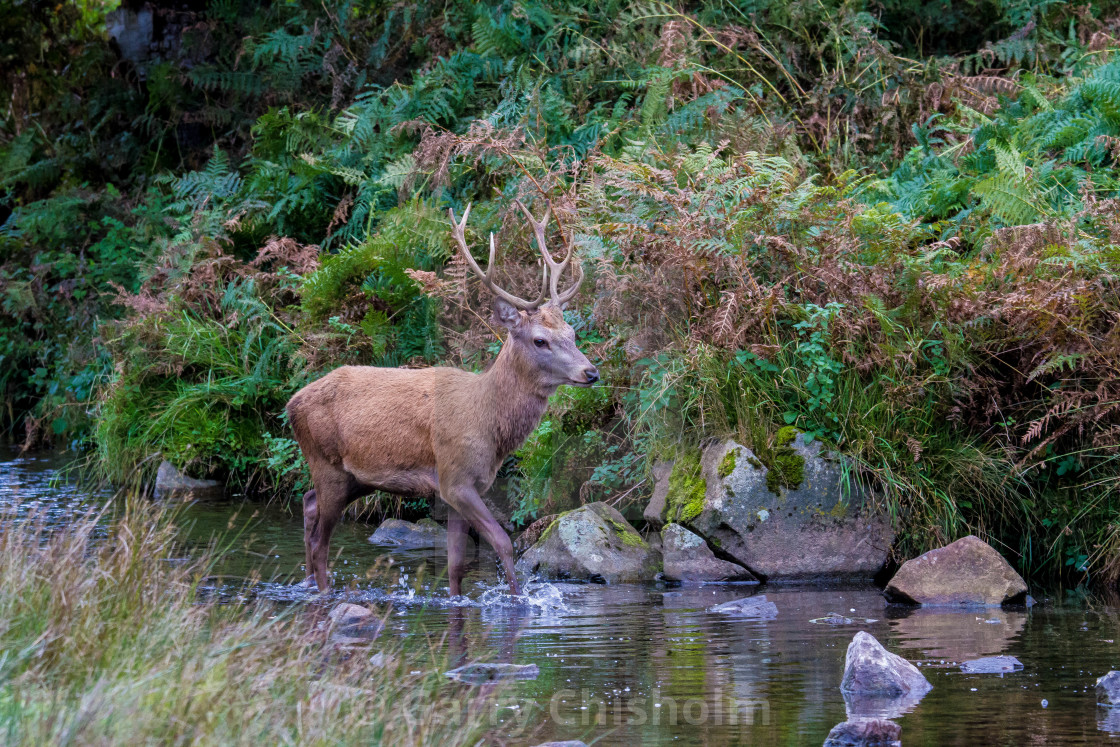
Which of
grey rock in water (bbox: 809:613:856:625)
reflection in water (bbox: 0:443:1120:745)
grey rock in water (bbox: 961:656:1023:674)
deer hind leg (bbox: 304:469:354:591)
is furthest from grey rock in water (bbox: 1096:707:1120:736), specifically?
deer hind leg (bbox: 304:469:354:591)

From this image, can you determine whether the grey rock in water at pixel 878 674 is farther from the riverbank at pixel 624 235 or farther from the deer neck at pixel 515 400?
Result: the deer neck at pixel 515 400

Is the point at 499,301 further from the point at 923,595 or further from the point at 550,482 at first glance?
the point at 923,595

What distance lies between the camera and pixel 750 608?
700 centimetres

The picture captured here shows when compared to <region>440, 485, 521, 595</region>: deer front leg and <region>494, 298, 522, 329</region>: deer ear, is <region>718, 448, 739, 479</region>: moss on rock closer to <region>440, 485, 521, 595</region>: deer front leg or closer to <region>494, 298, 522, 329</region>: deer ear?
<region>440, 485, 521, 595</region>: deer front leg

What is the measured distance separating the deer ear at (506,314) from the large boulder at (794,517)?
66.8 inches

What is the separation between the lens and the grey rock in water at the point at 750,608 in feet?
22.7

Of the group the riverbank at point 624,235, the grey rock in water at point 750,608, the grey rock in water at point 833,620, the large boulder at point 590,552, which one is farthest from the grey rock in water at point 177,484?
the grey rock in water at point 833,620

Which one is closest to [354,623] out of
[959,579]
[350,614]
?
[350,614]

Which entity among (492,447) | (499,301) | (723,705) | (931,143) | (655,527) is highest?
(931,143)

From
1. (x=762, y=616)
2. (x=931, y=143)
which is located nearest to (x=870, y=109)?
(x=931, y=143)

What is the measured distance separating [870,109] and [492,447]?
6448 mm

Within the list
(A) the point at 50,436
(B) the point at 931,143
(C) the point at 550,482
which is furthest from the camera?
(A) the point at 50,436

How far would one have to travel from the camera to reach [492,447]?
791cm

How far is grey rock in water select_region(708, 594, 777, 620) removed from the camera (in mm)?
6934
